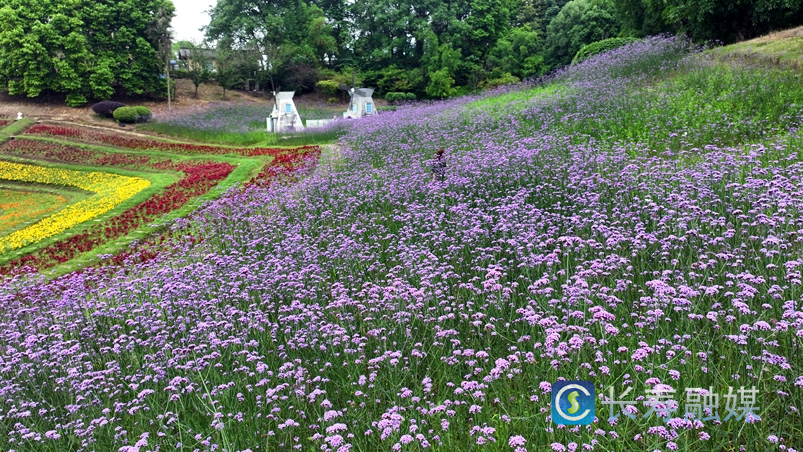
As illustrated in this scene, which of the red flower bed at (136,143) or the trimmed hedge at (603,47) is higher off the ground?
the trimmed hedge at (603,47)

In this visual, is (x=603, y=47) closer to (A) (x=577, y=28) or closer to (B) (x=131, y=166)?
(A) (x=577, y=28)

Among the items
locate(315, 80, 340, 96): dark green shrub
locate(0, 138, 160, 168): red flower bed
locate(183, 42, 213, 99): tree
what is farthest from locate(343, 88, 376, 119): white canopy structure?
locate(183, 42, 213, 99): tree

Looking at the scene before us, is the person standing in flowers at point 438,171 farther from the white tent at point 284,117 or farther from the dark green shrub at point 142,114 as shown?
the dark green shrub at point 142,114

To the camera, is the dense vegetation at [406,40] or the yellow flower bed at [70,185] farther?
the dense vegetation at [406,40]

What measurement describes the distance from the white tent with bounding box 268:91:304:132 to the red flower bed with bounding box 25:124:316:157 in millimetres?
4061

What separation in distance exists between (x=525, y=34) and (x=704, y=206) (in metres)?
42.8

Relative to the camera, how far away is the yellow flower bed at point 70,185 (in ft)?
37.9

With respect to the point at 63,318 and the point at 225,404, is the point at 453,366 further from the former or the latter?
the point at 63,318

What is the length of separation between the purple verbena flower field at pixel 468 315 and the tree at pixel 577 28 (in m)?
31.3

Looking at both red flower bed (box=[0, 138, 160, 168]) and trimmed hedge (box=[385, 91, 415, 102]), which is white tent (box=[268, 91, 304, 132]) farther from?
trimmed hedge (box=[385, 91, 415, 102])

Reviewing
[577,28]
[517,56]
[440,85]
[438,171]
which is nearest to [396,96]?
[440,85]

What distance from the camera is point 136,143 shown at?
77.0ft

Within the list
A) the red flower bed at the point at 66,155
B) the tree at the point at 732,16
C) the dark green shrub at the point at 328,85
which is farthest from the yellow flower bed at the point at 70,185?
the dark green shrub at the point at 328,85

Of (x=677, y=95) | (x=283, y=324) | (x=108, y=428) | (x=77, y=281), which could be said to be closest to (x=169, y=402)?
(x=108, y=428)
